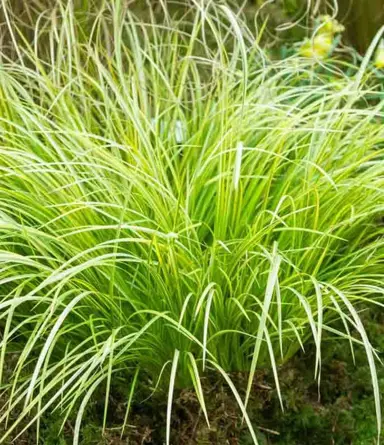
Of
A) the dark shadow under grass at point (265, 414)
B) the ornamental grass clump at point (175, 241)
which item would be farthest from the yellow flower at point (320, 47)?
the dark shadow under grass at point (265, 414)

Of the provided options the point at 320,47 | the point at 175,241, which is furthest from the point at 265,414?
the point at 320,47

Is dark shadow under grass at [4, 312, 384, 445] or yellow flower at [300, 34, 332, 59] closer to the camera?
dark shadow under grass at [4, 312, 384, 445]

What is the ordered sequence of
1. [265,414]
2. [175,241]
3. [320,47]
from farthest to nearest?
1. [320,47]
2. [265,414]
3. [175,241]

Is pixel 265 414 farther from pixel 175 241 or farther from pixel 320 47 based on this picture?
pixel 320 47

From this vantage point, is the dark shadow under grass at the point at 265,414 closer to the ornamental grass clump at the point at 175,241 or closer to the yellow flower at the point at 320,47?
the ornamental grass clump at the point at 175,241

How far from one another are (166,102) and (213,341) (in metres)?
0.77

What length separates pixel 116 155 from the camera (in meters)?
1.92

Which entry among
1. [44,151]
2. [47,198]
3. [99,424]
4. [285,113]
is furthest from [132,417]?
[285,113]

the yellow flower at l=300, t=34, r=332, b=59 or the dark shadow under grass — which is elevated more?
the yellow flower at l=300, t=34, r=332, b=59

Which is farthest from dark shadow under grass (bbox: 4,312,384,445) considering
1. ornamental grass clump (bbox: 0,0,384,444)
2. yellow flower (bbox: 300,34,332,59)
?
yellow flower (bbox: 300,34,332,59)

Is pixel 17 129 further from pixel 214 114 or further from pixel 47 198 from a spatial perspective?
pixel 214 114

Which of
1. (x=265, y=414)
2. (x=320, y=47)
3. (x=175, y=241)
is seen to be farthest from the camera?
(x=320, y=47)

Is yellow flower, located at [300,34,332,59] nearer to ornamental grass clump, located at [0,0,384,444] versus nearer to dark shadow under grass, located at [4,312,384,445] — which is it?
ornamental grass clump, located at [0,0,384,444]

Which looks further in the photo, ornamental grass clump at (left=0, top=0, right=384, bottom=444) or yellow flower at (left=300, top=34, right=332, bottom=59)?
yellow flower at (left=300, top=34, right=332, bottom=59)
